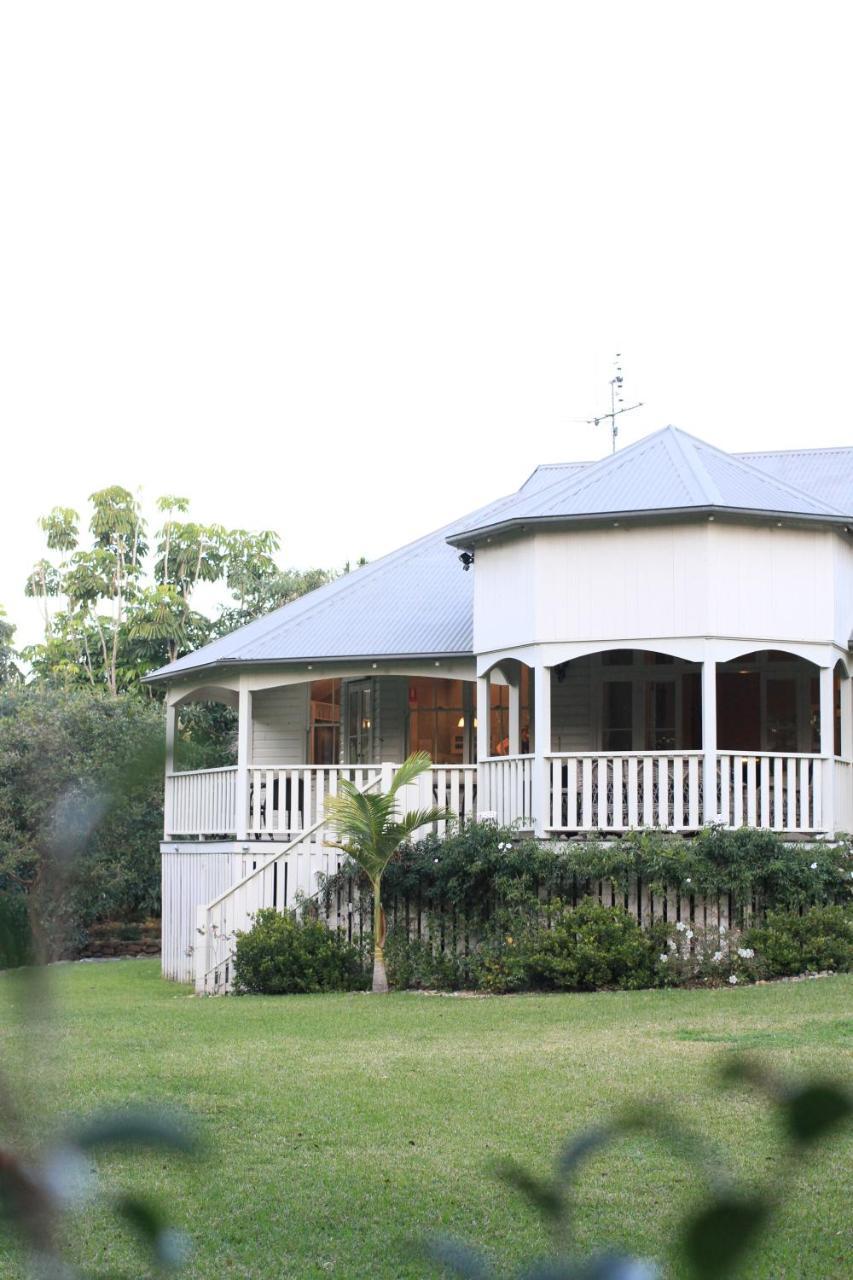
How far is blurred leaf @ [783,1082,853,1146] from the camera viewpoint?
0.75m

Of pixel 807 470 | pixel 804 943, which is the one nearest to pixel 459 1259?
pixel 804 943

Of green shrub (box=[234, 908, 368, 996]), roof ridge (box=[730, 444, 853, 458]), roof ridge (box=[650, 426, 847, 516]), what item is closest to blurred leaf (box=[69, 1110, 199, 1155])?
green shrub (box=[234, 908, 368, 996])

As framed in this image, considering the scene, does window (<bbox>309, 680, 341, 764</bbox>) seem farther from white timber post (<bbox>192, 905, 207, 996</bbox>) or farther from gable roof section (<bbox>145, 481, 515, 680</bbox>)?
white timber post (<bbox>192, 905, 207, 996</bbox>)

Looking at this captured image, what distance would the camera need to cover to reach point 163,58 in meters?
1.44

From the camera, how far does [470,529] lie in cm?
1873

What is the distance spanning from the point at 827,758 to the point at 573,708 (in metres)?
4.75

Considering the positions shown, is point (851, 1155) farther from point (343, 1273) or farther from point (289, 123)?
point (289, 123)

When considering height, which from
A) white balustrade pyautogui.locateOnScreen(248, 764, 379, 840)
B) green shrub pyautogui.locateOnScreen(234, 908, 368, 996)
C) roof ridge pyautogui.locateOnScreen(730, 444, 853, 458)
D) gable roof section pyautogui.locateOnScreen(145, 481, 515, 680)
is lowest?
green shrub pyautogui.locateOnScreen(234, 908, 368, 996)

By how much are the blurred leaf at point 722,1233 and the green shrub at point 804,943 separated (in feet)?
51.8

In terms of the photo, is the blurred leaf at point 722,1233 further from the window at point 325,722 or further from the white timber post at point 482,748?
the window at point 325,722

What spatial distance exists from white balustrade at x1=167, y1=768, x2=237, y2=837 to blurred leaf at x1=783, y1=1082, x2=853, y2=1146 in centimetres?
1874

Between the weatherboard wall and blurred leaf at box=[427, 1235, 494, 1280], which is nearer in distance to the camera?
blurred leaf at box=[427, 1235, 494, 1280]

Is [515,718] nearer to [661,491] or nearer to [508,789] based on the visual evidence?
[508,789]

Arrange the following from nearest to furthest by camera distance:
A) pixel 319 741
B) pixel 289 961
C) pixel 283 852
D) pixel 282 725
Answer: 1. pixel 289 961
2. pixel 283 852
3. pixel 282 725
4. pixel 319 741
